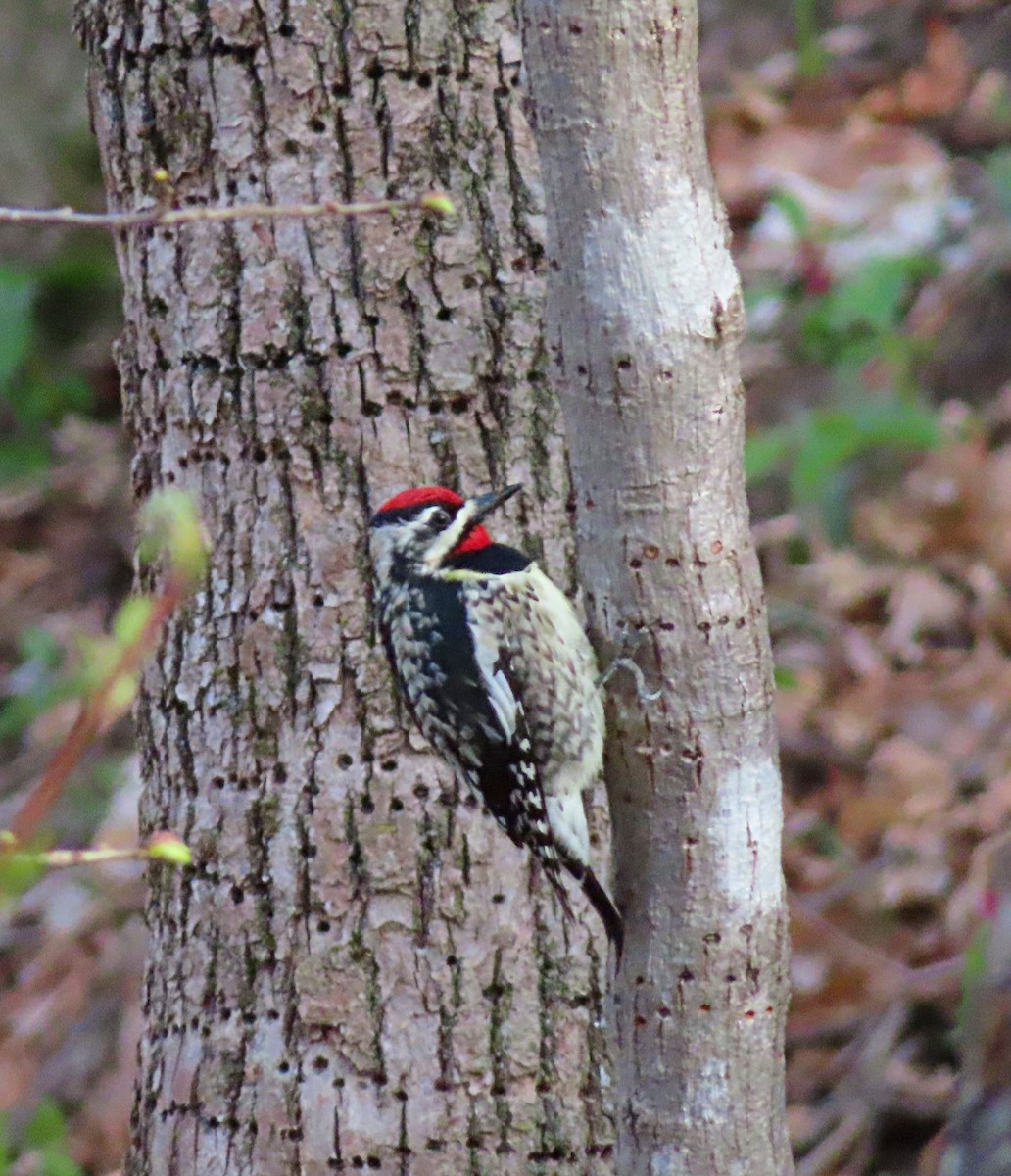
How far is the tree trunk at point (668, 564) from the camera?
203 centimetres

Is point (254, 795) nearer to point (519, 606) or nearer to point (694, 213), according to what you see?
point (519, 606)

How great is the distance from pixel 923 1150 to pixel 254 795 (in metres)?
2.44

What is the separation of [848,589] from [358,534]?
128 inches

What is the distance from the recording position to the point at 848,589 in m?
5.75

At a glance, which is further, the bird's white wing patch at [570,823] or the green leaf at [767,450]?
the green leaf at [767,450]

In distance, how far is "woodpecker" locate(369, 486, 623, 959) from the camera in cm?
277

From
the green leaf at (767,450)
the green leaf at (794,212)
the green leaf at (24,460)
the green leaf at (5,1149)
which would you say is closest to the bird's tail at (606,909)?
the green leaf at (5,1149)

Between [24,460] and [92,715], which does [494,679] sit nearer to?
[92,715]

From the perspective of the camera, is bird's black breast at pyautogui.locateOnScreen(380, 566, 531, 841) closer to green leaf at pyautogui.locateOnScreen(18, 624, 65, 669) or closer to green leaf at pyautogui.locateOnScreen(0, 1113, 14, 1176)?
green leaf at pyautogui.locateOnScreen(0, 1113, 14, 1176)

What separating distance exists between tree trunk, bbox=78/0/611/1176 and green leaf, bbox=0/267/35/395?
13.9 ft

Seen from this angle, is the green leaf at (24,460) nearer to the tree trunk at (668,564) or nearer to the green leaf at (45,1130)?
the green leaf at (45,1130)

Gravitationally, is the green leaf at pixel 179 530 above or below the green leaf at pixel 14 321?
below

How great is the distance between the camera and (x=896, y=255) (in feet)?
21.0

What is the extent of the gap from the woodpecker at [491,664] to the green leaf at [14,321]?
4.35 m
